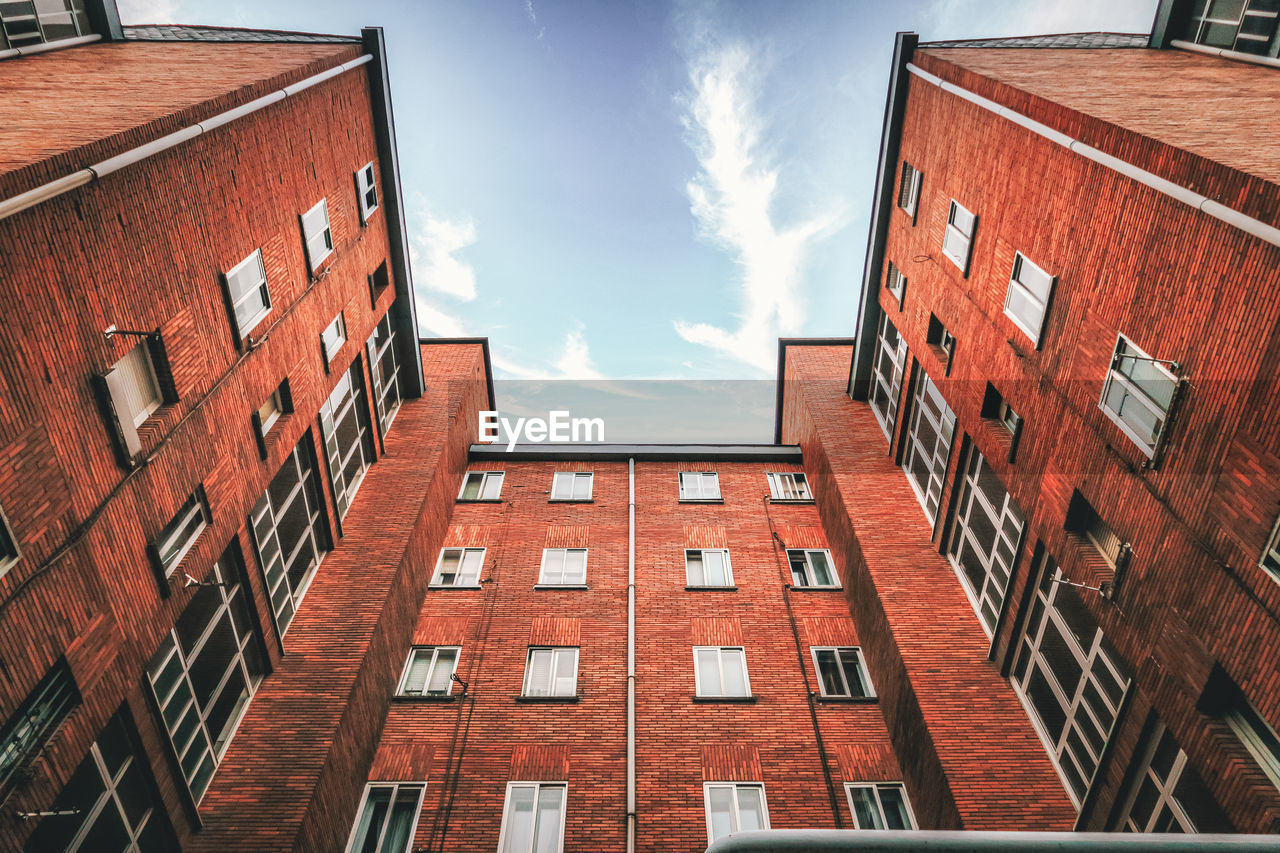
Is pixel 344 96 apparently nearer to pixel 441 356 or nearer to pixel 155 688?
pixel 441 356

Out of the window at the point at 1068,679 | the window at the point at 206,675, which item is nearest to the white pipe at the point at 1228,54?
the window at the point at 1068,679

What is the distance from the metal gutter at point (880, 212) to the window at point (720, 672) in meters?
11.2

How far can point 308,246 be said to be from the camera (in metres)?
15.9

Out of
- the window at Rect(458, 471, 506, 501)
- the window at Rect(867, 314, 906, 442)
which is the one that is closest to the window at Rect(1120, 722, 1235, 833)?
the window at Rect(867, 314, 906, 442)

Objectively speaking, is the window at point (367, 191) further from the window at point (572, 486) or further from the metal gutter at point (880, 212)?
the metal gutter at point (880, 212)

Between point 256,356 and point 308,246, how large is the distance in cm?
353

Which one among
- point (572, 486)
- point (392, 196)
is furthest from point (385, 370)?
point (572, 486)

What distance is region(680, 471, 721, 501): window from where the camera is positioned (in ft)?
76.4

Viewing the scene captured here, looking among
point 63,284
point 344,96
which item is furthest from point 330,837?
point 344,96

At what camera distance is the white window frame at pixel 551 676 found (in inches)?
661

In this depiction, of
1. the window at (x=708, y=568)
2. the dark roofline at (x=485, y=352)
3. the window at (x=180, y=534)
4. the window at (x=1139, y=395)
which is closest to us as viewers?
the window at (x=1139, y=395)

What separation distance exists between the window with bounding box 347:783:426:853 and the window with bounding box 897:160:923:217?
20.1 meters

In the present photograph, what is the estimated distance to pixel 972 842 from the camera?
243 centimetres

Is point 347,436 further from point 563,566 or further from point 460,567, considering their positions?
point 563,566
